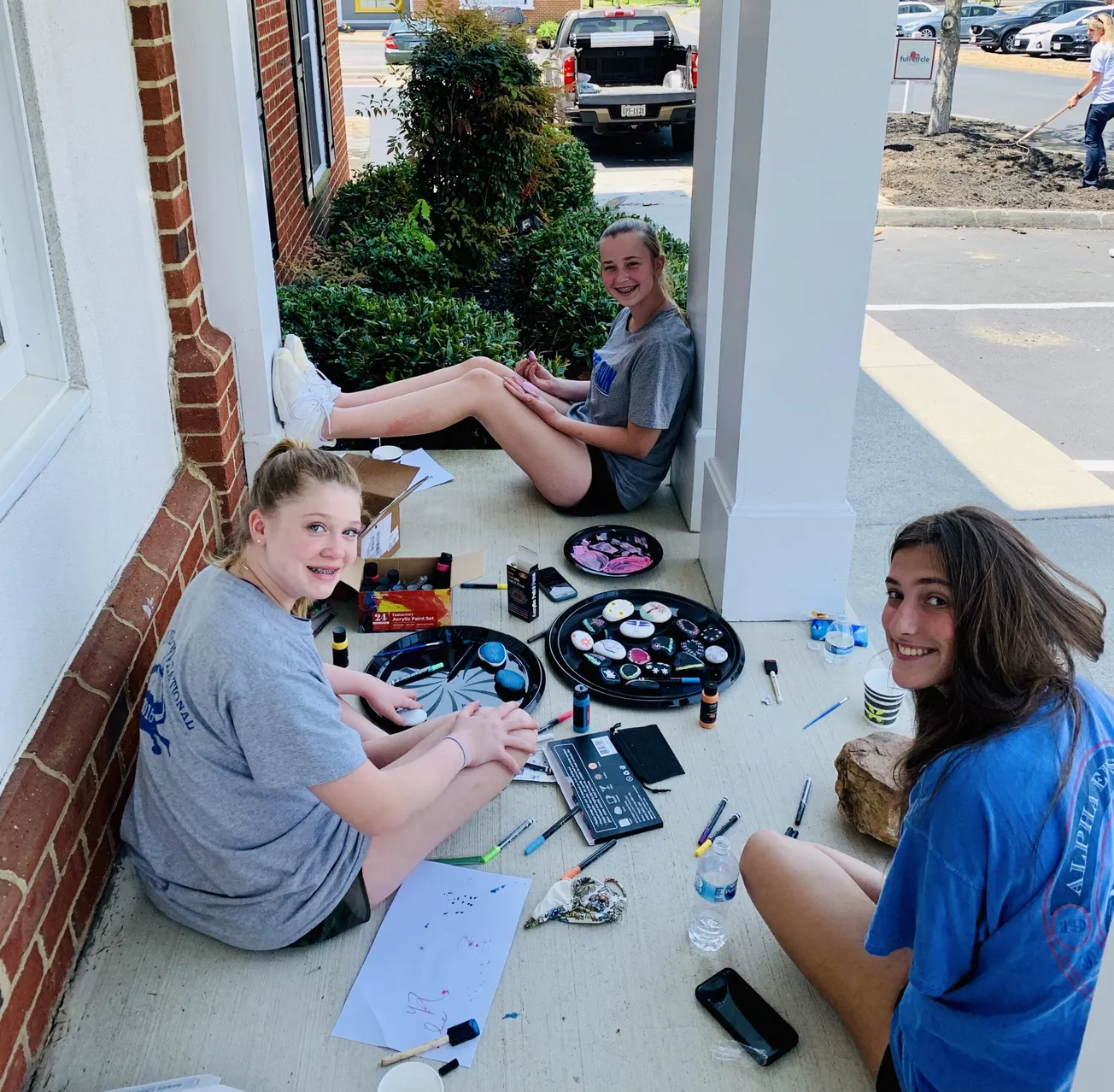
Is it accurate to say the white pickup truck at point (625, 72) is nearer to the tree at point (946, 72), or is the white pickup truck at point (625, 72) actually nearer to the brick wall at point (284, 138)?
the tree at point (946, 72)

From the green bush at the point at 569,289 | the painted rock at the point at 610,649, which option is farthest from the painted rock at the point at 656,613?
the green bush at the point at 569,289

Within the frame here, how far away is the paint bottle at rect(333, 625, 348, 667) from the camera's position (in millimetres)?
3381

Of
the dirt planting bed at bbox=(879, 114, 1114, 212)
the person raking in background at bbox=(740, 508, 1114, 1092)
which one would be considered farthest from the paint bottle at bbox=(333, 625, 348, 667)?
the dirt planting bed at bbox=(879, 114, 1114, 212)

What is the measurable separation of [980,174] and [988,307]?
4853 mm

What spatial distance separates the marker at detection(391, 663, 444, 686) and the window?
6.06 meters

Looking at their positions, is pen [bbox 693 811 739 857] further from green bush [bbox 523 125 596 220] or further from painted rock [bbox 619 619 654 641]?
green bush [bbox 523 125 596 220]

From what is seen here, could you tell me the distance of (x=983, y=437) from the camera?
6230 mm

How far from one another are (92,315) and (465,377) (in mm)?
1822

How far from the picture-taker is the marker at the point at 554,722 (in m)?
3.33

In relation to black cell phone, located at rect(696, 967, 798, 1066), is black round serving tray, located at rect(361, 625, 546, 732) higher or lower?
higher

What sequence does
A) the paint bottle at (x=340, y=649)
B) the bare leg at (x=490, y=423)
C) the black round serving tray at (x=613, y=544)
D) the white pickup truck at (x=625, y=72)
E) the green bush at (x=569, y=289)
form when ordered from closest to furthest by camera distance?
1. the paint bottle at (x=340, y=649)
2. the black round serving tray at (x=613, y=544)
3. the bare leg at (x=490, y=423)
4. the green bush at (x=569, y=289)
5. the white pickup truck at (x=625, y=72)

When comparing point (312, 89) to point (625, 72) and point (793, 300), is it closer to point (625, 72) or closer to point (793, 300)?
point (625, 72)

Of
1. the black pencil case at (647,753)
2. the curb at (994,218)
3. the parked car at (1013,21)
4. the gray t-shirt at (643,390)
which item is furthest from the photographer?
the parked car at (1013,21)

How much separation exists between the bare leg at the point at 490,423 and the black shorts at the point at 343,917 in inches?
88.8
